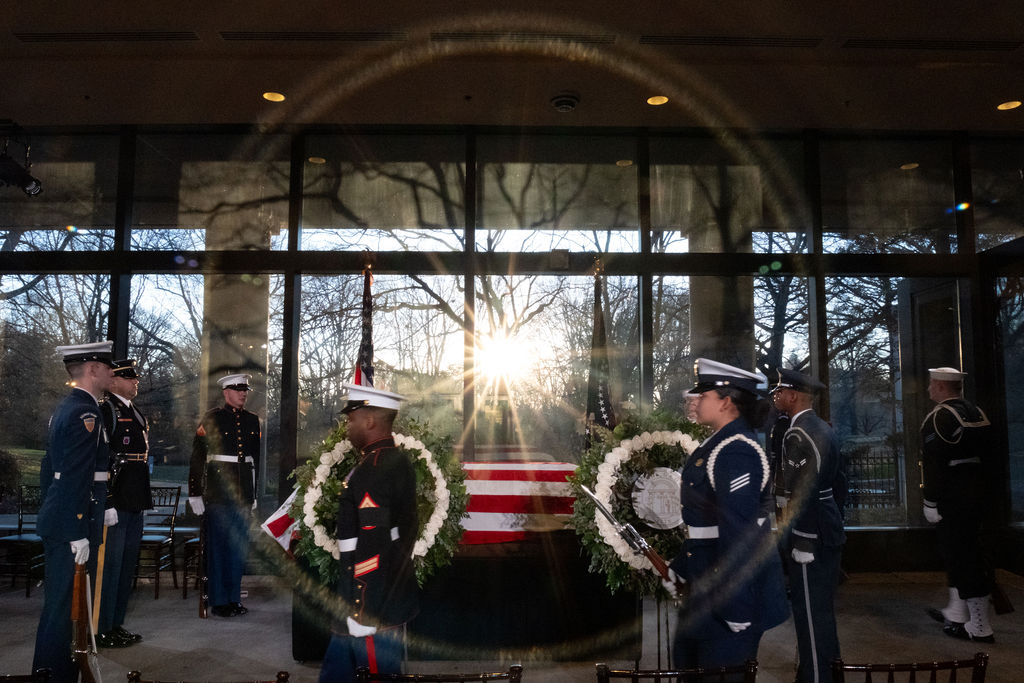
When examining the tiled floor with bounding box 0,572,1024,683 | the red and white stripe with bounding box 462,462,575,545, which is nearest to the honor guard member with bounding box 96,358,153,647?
the tiled floor with bounding box 0,572,1024,683

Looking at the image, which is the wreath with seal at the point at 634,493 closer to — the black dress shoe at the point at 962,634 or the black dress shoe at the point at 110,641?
the black dress shoe at the point at 962,634

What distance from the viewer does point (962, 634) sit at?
442cm

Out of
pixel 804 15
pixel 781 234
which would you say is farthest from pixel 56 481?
pixel 781 234

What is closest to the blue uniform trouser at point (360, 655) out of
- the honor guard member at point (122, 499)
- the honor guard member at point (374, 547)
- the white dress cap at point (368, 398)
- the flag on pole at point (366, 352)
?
the honor guard member at point (374, 547)

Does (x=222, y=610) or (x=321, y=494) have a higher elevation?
(x=321, y=494)

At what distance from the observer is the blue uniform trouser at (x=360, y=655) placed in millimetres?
2561

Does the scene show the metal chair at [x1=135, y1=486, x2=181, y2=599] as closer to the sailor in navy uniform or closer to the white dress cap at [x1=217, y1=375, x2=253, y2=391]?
the white dress cap at [x1=217, y1=375, x2=253, y2=391]

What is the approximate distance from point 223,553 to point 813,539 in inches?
152

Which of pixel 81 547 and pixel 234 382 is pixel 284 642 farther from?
pixel 234 382

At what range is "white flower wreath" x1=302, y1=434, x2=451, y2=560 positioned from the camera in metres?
3.37

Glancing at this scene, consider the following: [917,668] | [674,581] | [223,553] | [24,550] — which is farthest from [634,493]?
[24,550]

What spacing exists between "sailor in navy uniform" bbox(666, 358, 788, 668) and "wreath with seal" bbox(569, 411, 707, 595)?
0.66 metres

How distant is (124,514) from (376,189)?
3453 mm

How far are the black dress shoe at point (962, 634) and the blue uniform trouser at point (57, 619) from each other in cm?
499
